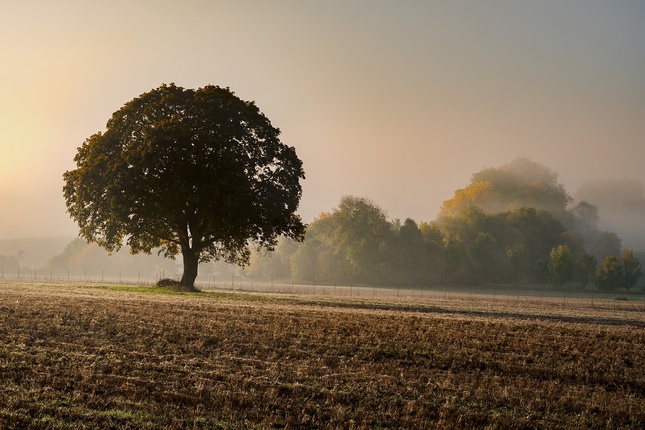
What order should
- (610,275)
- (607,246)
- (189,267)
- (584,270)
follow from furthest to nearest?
(607,246) → (584,270) → (610,275) → (189,267)

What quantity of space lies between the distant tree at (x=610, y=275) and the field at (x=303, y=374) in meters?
98.1

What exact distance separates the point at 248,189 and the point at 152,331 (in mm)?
27091

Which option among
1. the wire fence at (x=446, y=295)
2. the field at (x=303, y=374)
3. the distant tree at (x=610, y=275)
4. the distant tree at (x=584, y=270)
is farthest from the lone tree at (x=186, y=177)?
the distant tree at (x=584, y=270)

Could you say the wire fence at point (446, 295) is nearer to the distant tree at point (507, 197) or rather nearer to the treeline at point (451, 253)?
the treeline at point (451, 253)

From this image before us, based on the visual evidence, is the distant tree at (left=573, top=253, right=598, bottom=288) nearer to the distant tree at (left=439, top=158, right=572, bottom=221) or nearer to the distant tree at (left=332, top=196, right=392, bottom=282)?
the distant tree at (left=332, top=196, right=392, bottom=282)

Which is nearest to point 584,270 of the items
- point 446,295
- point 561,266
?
point 561,266

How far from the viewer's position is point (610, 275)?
391ft

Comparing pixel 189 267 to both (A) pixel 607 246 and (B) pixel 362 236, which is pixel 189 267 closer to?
(B) pixel 362 236

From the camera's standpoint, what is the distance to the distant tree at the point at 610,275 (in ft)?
391

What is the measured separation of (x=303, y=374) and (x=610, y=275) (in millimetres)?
115677

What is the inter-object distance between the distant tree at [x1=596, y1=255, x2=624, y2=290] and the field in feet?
322

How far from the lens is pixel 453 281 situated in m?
128

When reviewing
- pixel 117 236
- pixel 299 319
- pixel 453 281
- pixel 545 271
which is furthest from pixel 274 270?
pixel 299 319

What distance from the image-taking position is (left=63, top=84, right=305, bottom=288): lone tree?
49688 millimetres
